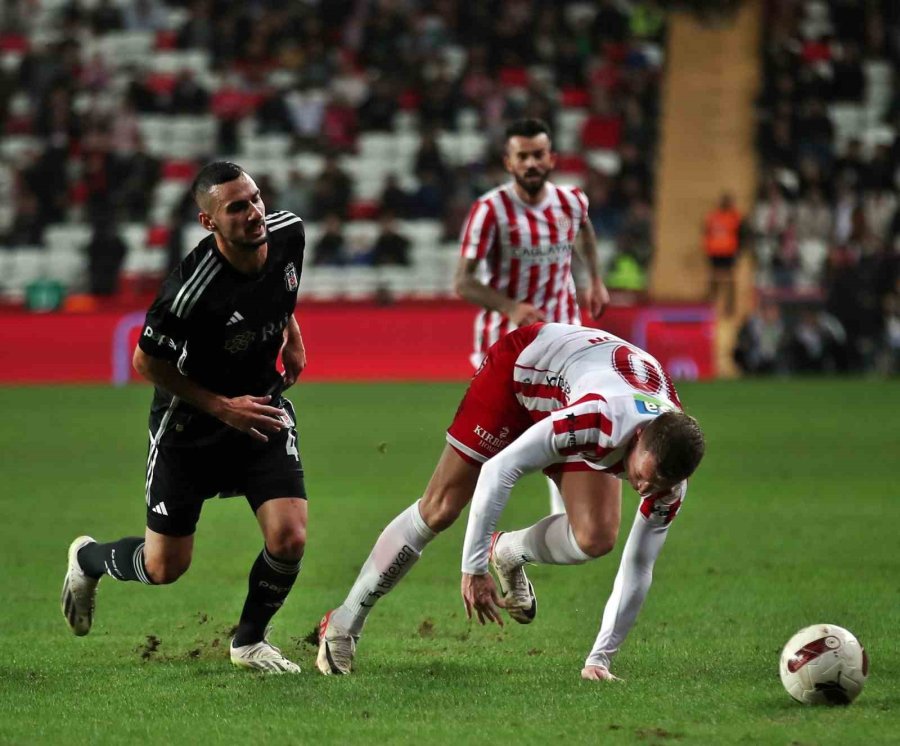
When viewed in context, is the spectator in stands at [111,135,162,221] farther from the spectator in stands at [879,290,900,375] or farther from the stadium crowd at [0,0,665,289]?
the spectator in stands at [879,290,900,375]

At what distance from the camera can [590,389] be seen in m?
5.48

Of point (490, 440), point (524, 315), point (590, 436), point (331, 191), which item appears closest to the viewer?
point (590, 436)

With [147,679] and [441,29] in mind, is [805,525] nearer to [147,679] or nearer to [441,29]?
[147,679]

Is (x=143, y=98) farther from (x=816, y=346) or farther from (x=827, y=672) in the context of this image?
(x=827, y=672)

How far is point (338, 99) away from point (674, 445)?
786 inches

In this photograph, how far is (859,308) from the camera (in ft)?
67.0

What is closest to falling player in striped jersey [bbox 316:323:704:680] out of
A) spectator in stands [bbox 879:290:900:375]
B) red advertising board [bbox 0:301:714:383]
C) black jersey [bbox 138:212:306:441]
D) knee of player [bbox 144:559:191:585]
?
knee of player [bbox 144:559:191:585]

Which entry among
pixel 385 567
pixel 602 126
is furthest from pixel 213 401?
pixel 602 126

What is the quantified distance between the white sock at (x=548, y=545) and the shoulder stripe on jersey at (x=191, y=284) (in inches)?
62.2

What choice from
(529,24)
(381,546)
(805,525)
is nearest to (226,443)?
(381,546)

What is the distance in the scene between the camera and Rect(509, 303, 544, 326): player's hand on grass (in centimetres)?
850

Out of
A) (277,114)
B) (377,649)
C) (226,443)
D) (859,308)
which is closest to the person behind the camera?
(226,443)

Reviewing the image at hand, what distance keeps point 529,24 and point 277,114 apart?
420cm

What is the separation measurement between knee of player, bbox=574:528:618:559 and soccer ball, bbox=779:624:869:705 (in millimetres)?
931
